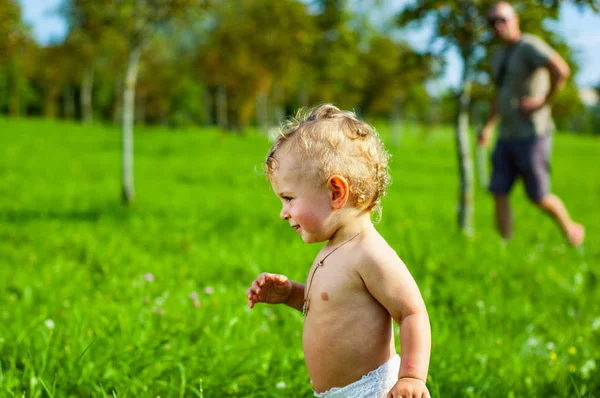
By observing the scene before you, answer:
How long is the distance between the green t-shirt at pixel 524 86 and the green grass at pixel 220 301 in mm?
1080

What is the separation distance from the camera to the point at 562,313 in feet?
13.4

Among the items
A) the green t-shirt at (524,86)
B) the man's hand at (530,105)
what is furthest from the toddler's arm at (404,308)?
the green t-shirt at (524,86)

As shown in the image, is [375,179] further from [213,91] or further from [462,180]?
[213,91]

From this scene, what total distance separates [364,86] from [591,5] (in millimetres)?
32737

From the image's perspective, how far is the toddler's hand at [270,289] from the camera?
2078 mm

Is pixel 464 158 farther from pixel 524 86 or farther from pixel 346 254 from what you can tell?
pixel 346 254

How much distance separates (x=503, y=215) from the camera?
631 centimetres

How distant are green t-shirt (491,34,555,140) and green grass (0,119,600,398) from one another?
1080 millimetres

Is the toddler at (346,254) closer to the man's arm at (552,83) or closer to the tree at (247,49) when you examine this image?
the man's arm at (552,83)

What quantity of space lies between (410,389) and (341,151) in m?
0.66

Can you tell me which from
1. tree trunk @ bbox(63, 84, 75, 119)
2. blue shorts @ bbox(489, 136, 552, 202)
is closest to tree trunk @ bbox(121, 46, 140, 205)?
blue shorts @ bbox(489, 136, 552, 202)

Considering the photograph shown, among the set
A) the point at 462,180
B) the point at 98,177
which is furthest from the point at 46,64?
the point at 462,180

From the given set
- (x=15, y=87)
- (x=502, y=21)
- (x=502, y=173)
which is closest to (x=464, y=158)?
(x=502, y=173)

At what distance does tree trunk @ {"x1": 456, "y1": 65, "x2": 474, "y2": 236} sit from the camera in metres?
6.39
